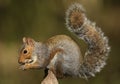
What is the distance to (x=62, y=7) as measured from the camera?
16.6 ft

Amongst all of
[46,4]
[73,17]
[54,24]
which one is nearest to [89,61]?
[73,17]

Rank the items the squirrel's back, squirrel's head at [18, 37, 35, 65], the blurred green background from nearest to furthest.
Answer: squirrel's head at [18, 37, 35, 65] → the squirrel's back → the blurred green background

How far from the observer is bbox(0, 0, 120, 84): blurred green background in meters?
4.81

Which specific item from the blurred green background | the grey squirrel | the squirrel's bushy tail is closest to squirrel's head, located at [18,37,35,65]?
the grey squirrel

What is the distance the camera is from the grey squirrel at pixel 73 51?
6.48ft

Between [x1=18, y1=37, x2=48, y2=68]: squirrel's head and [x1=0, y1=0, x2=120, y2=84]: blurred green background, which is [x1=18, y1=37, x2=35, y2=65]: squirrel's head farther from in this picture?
[x1=0, y1=0, x2=120, y2=84]: blurred green background

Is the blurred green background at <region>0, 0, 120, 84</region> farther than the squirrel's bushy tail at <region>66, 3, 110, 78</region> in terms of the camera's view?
Yes

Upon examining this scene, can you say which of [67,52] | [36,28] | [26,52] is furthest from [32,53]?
[36,28]

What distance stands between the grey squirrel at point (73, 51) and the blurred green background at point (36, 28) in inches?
94.9

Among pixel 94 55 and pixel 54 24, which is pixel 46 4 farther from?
pixel 94 55

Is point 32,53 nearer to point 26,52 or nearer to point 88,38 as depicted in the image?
point 26,52

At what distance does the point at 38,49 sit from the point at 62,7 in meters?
3.11

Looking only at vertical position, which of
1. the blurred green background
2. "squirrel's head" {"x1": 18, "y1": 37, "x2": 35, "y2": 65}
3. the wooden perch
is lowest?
the wooden perch

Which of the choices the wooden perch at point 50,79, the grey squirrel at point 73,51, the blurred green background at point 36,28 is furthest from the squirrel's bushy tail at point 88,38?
the blurred green background at point 36,28
